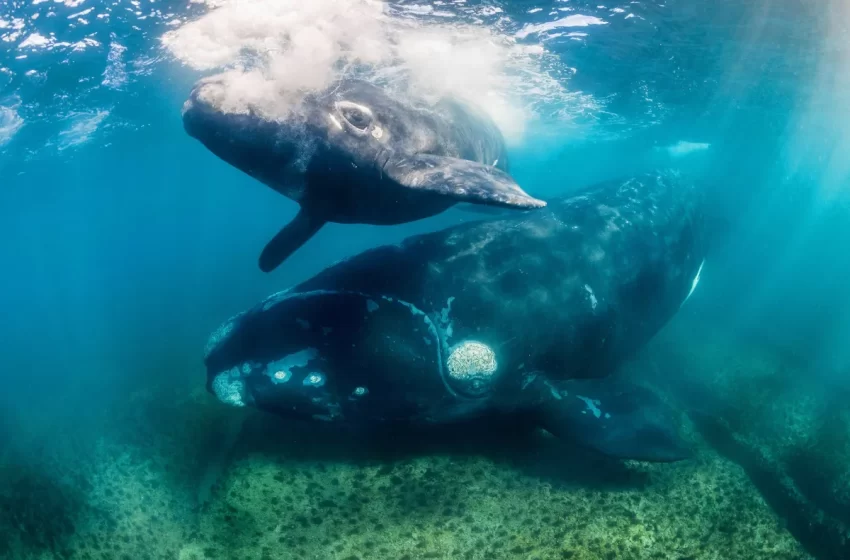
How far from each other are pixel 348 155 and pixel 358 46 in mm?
11233

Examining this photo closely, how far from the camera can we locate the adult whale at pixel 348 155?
5566 millimetres

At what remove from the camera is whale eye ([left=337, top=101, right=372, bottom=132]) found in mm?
6270

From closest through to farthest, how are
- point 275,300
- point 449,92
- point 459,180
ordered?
point 459,180 < point 275,300 < point 449,92

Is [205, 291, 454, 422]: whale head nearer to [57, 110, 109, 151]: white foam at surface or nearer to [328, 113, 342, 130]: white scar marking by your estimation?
[328, 113, 342, 130]: white scar marking

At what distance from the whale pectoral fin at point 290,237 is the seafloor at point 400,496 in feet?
7.97

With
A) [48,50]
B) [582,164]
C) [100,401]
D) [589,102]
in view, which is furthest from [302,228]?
[582,164]

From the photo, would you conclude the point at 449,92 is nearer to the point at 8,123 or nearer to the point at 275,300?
the point at 275,300

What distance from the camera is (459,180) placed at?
17.5 feet

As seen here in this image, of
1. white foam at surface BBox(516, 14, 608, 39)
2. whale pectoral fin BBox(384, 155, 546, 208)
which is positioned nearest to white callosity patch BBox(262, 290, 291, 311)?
whale pectoral fin BBox(384, 155, 546, 208)

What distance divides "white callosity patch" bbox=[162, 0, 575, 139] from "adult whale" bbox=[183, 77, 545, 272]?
7.73 ft

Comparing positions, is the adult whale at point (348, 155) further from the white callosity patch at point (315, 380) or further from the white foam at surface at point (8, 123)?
the white foam at surface at point (8, 123)

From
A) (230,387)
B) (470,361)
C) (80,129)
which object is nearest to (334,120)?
(470,361)

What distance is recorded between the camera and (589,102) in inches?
1134

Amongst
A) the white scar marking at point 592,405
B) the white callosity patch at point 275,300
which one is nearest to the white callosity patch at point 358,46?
the white callosity patch at point 275,300
